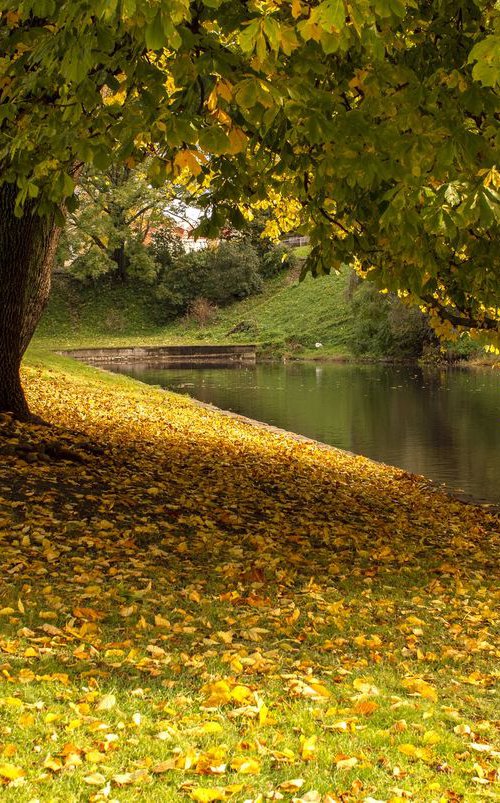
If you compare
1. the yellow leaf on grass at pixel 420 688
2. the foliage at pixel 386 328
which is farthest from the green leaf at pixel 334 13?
the foliage at pixel 386 328

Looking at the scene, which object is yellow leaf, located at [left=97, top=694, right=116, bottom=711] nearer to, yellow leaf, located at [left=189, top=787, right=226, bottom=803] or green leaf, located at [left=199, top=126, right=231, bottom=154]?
yellow leaf, located at [left=189, top=787, right=226, bottom=803]

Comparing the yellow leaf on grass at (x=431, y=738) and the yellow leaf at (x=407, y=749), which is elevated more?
the yellow leaf at (x=407, y=749)

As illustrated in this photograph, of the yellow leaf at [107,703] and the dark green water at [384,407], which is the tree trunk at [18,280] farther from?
the dark green water at [384,407]

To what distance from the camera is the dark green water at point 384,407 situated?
1764 cm

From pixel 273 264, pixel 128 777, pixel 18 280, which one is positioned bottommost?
pixel 128 777

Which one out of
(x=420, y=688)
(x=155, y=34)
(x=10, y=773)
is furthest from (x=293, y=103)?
(x=10, y=773)

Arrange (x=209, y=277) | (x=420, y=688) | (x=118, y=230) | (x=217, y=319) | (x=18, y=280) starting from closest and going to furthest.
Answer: (x=420, y=688), (x=18, y=280), (x=118, y=230), (x=217, y=319), (x=209, y=277)

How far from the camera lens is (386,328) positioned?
147 feet

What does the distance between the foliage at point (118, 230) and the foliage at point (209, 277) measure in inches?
68.1

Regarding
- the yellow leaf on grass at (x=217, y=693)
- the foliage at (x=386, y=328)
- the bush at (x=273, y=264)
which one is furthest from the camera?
the bush at (x=273, y=264)

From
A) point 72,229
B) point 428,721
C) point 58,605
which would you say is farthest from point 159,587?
point 72,229

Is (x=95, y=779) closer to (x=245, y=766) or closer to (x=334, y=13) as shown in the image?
(x=245, y=766)

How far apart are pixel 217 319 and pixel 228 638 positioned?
2144 inches

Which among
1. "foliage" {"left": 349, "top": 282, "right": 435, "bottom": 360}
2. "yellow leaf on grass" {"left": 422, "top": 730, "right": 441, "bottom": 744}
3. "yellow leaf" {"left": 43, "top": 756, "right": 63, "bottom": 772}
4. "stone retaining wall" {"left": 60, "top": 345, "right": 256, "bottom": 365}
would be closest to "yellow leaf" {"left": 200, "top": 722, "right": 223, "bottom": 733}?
"yellow leaf" {"left": 43, "top": 756, "right": 63, "bottom": 772}
